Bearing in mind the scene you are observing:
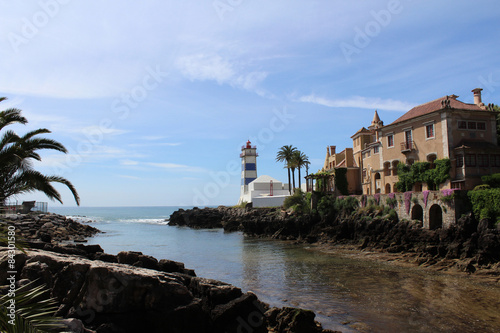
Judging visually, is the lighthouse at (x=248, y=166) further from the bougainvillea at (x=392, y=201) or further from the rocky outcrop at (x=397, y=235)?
the bougainvillea at (x=392, y=201)

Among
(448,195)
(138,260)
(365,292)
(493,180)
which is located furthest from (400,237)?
(138,260)

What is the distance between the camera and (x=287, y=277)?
66.6ft

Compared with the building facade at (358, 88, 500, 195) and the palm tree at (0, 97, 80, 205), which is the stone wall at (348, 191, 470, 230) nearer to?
the building facade at (358, 88, 500, 195)

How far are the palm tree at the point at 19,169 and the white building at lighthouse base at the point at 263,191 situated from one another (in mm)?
54234

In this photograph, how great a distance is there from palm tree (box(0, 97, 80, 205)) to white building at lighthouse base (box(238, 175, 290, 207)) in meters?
54.2

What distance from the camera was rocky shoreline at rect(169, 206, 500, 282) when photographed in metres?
21.5

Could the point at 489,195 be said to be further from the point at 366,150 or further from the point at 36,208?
the point at 36,208

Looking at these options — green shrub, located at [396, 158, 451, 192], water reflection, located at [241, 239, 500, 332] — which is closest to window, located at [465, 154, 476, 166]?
green shrub, located at [396, 158, 451, 192]

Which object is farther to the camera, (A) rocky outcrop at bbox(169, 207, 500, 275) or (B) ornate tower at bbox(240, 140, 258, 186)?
(B) ornate tower at bbox(240, 140, 258, 186)

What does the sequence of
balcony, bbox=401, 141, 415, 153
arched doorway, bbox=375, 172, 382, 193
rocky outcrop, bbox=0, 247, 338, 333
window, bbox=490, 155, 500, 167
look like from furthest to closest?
arched doorway, bbox=375, 172, 382, 193 → balcony, bbox=401, 141, 415, 153 → window, bbox=490, 155, 500, 167 → rocky outcrop, bbox=0, 247, 338, 333

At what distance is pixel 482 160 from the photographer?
29922 millimetres

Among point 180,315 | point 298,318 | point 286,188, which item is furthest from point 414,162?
point 286,188

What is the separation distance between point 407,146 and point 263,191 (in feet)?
128

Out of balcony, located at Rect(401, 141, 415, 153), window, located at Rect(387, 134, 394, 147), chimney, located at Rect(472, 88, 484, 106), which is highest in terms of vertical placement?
chimney, located at Rect(472, 88, 484, 106)
